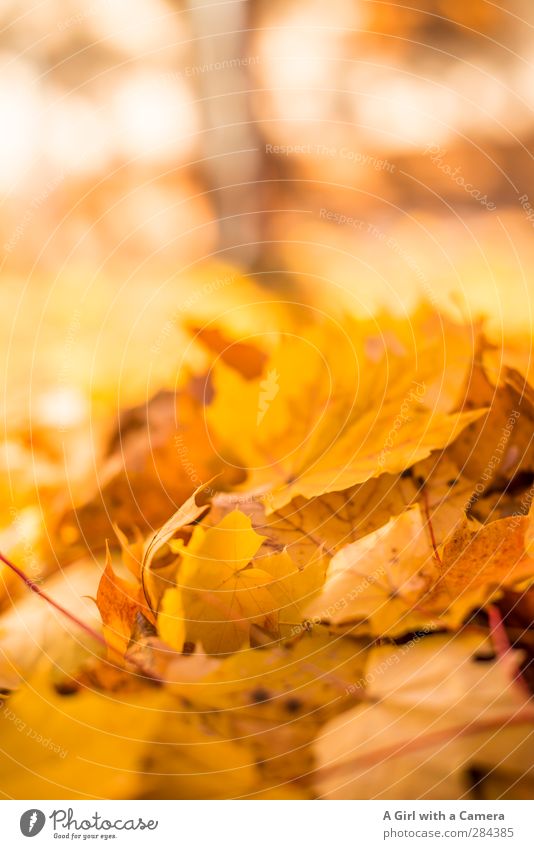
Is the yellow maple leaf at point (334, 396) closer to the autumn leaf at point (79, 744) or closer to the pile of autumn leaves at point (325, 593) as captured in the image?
the pile of autumn leaves at point (325, 593)

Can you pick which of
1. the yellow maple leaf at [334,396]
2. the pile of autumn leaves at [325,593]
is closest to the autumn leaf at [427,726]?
the pile of autumn leaves at [325,593]

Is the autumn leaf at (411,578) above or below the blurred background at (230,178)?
below

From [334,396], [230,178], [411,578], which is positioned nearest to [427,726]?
[411,578]

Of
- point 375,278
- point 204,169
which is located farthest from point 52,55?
point 375,278
